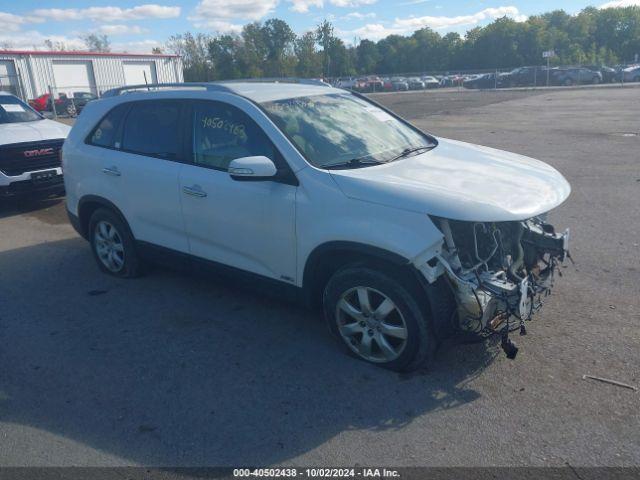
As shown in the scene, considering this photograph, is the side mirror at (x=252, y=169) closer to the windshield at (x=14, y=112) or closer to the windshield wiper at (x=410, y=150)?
the windshield wiper at (x=410, y=150)

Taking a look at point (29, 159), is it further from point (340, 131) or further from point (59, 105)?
point (59, 105)

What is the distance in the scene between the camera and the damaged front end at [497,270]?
11.5ft

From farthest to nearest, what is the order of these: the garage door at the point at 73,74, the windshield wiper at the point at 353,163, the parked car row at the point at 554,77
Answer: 1. the parked car row at the point at 554,77
2. the garage door at the point at 73,74
3. the windshield wiper at the point at 353,163

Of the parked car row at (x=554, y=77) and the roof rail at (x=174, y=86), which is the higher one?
the roof rail at (x=174, y=86)

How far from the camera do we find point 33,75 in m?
39.4

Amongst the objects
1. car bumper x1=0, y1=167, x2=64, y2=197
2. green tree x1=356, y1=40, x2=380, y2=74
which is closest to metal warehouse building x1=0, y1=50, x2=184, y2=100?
car bumper x1=0, y1=167, x2=64, y2=197

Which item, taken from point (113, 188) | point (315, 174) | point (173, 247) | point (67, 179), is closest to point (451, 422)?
point (315, 174)

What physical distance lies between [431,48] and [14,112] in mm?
96045

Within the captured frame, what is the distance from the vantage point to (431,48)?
9794 centimetres

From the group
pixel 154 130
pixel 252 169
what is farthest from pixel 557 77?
pixel 252 169

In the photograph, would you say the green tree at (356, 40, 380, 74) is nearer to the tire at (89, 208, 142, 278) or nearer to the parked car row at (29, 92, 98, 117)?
the parked car row at (29, 92, 98, 117)

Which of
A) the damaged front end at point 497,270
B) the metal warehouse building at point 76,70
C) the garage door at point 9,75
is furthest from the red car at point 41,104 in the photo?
Answer: the damaged front end at point 497,270

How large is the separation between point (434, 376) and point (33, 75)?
42810 mm

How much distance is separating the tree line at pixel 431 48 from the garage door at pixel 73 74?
26.4 meters
